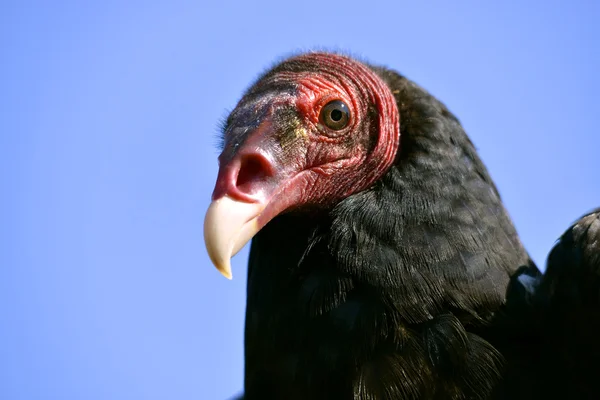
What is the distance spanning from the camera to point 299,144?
4.26 metres

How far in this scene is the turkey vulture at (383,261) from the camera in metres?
3.75

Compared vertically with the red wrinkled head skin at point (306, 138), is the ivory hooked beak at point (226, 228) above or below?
below

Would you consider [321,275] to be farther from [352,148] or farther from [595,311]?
[595,311]

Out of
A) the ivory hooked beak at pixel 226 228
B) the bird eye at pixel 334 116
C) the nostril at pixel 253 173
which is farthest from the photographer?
the bird eye at pixel 334 116

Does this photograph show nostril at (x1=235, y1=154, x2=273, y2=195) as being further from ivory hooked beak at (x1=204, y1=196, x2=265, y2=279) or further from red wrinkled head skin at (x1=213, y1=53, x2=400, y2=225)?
ivory hooked beak at (x1=204, y1=196, x2=265, y2=279)

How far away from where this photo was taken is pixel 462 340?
12.3 ft

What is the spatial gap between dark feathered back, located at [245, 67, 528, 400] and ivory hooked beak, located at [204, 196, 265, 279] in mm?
485

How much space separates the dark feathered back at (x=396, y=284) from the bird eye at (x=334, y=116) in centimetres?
32

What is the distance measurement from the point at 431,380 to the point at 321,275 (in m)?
0.71

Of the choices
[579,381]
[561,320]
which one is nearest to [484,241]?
[561,320]

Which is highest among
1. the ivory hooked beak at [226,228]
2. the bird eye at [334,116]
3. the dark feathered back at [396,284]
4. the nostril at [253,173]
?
the bird eye at [334,116]

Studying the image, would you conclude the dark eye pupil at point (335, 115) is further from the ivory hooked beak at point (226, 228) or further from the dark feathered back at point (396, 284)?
the ivory hooked beak at point (226, 228)

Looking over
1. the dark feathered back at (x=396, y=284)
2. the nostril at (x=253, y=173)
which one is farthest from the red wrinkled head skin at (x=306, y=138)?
the dark feathered back at (x=396, y=284)

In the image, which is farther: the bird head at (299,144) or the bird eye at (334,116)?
the bird eye at (334,116)
